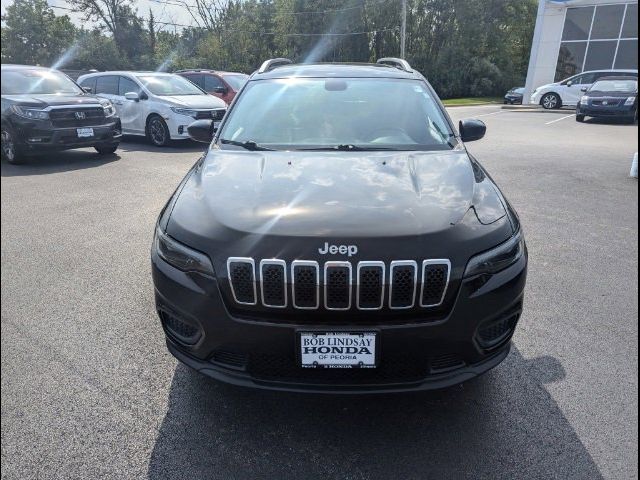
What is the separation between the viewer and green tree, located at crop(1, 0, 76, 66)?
115 centimetres

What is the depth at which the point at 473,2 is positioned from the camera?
4031 cm

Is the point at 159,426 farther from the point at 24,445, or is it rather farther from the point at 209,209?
the point at 209,209

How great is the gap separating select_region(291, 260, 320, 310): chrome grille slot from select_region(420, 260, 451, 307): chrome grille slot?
1.38 ft

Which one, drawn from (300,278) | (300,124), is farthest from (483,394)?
(300,124)

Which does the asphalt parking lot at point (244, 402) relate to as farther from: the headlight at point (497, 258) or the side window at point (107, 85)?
the side window at point (107, 85)

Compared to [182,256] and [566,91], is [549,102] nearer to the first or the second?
[566,91]

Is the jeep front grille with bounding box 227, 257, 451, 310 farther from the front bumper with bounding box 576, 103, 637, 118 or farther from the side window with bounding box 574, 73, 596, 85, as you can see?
the side window with bounding box 574, 73, 596, 85

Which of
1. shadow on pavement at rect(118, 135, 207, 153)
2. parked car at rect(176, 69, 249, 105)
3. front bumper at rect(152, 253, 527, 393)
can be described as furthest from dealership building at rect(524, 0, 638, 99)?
front bumper at rect(152, 253, 527, 393)

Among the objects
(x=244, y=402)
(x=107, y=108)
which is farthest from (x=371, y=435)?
(x=107, y=108)

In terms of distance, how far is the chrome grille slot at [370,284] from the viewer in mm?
1865

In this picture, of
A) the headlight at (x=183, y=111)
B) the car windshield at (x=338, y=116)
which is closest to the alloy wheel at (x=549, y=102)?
the headlight at (x=183, y=111)

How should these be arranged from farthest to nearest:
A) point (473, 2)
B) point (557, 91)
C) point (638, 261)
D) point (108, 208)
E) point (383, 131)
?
point (473, 2), point (557, 91), point (108, 208), point (638, 261), point (383, 131)

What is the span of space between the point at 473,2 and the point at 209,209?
148 ft

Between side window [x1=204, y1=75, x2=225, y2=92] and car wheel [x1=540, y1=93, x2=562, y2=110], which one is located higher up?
side window [x1=204, y1=75, x2=225, y2=92]
